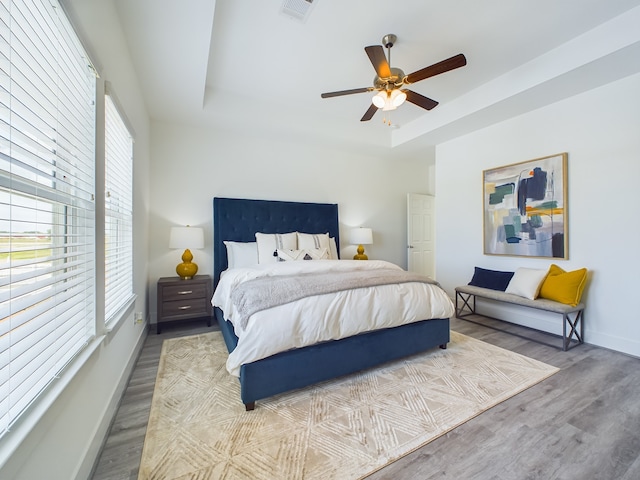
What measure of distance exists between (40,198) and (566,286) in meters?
4.08

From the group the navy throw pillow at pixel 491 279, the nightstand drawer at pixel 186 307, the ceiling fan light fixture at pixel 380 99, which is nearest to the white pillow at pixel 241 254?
the nightstand drawer at pixel 186 307

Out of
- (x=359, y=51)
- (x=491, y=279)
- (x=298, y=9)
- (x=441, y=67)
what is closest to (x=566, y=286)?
(x=491, y=279)

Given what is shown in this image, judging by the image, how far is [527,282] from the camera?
3059 millimetres

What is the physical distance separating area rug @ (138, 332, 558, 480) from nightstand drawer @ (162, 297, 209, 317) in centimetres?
73

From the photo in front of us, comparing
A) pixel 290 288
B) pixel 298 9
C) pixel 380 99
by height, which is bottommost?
pixel 290 288

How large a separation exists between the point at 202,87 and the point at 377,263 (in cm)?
265

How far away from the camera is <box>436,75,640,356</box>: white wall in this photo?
8.51ft

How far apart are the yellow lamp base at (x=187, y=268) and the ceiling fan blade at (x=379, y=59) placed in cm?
293

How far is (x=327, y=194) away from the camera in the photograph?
4.63 m

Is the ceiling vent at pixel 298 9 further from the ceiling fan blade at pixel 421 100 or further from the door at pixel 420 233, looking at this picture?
the door at pixel 420 233

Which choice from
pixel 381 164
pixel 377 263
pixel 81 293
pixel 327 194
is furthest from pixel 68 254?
pixel 381 164

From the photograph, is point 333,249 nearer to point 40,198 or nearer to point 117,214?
point 117,214

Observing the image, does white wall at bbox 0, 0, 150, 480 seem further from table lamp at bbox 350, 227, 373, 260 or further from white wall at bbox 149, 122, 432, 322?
table lamp at bbox 350, 227, 373, 260

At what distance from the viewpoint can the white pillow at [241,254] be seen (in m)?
3.53
